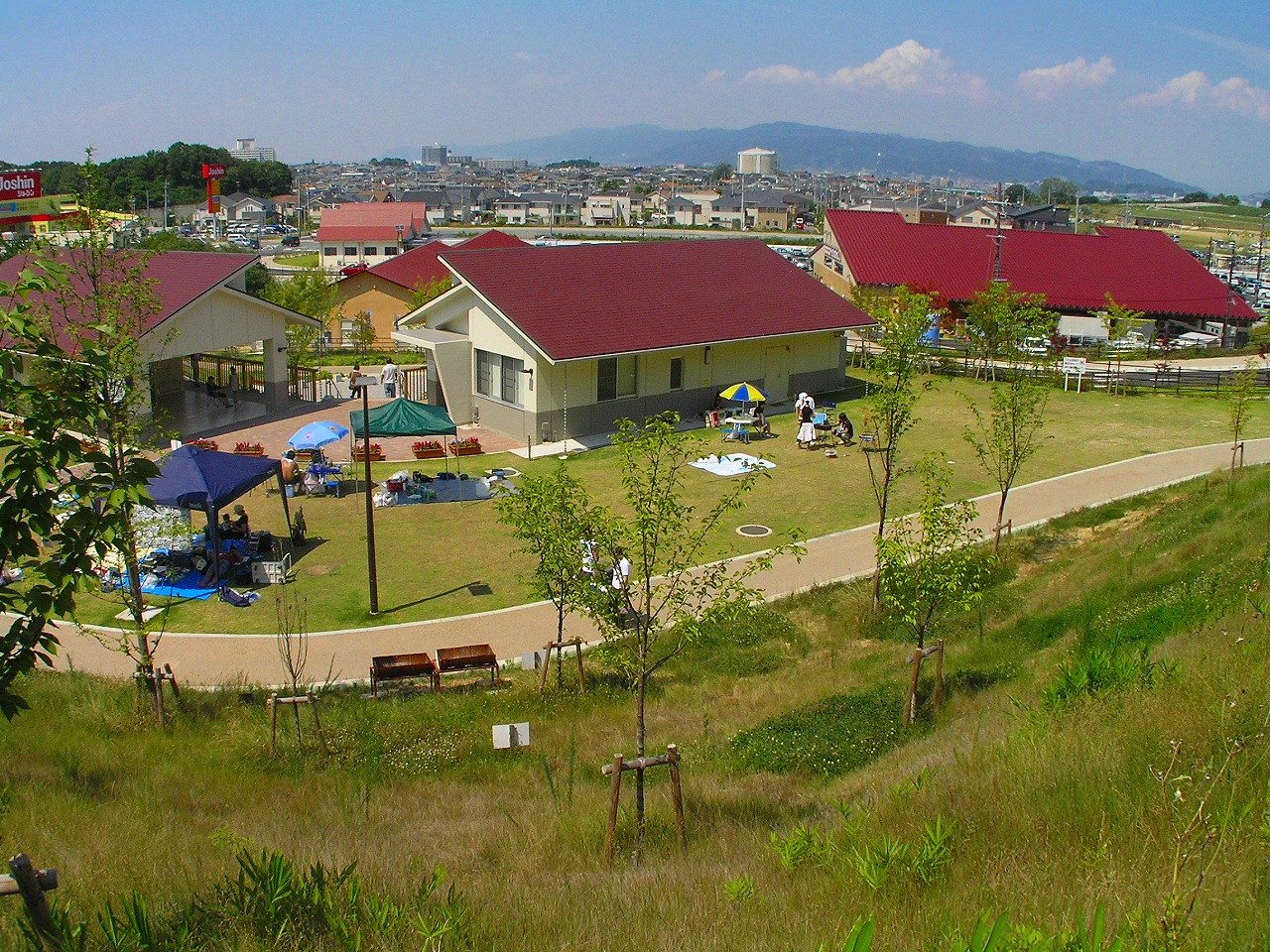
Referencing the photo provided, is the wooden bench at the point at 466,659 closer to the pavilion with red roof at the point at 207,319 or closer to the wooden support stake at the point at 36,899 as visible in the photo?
the wooden support stake at the point at 36,899

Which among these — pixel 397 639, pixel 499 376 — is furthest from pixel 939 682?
pixel 499 376

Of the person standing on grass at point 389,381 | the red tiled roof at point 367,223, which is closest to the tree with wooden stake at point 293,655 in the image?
the person standing on grass at point 389,381

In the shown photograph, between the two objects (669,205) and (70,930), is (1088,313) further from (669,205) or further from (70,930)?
(669,205)

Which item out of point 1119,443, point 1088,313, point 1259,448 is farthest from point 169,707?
point 1088,313

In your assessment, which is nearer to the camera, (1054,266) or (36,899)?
(36,899)

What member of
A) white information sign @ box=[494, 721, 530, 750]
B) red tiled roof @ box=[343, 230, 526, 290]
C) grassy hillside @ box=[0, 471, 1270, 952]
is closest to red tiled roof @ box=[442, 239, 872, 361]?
grassy hillside @ box=[0, 471, 1270, 952]

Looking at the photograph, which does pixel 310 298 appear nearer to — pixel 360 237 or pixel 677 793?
pixel 677 793

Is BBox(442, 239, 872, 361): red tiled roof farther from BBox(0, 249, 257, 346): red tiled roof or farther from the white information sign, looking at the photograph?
the white information sign
